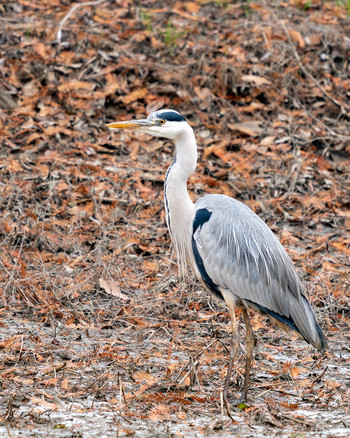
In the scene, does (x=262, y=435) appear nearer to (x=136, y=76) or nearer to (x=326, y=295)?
(x=326, y=295)

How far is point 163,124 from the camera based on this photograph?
219 inches

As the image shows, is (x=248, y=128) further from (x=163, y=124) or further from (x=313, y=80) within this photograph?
(x=163, y=124)

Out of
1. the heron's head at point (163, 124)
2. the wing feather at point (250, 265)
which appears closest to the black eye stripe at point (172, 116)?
the heron's head at point (163, 124)

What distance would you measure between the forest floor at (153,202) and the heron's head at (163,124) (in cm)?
145

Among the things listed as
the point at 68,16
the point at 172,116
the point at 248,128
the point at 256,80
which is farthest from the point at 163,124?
the point at 68,16

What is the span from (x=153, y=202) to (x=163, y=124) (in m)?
2.66

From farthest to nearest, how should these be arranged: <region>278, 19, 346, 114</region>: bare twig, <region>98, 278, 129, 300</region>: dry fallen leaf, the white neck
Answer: <region>278, 19, 346, 114</region>: bare twig
<region>98, 278, 129, 300</region>: dry fallen leaf
the white neck

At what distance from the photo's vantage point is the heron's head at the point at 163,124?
18.0 feet

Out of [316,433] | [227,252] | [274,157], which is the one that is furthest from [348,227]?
[316,433]

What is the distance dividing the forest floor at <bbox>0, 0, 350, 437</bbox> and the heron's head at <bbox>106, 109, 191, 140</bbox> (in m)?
1.45

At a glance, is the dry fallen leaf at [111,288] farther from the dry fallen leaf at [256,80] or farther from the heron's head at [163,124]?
the dry fallen leaf at [256,80]

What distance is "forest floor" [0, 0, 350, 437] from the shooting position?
4805 millimetres

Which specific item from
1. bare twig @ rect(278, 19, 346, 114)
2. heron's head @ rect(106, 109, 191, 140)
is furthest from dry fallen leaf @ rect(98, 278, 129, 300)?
bare twig @ rect(278, 19, 346, 114)

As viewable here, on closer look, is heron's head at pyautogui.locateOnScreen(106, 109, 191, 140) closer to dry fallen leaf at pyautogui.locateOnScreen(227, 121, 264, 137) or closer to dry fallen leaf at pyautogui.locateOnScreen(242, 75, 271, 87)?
dry fallen leaf at pyautogui.locateOnScreen(227, 121, 264, 137)
